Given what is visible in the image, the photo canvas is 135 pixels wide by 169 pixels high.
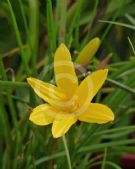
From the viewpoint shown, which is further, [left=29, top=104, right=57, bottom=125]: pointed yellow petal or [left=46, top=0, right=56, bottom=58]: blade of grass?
[left=46, top=0, right=56, bottom=58]: blade of grass

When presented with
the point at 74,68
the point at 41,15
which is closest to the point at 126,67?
the point at 74,68

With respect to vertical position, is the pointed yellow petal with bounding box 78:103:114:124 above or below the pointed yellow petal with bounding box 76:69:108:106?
below

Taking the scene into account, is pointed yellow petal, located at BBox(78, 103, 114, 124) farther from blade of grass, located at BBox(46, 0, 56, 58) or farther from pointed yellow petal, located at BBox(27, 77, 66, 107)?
blade of grass, located at BBox(46, 0, 56, 58)

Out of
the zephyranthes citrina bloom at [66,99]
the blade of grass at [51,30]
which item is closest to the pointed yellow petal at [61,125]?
the zephyranthes citrina bloom at [66,99]

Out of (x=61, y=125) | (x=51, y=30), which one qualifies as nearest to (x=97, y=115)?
(x=61, y=125)

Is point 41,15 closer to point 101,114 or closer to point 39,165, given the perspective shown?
point 39,165

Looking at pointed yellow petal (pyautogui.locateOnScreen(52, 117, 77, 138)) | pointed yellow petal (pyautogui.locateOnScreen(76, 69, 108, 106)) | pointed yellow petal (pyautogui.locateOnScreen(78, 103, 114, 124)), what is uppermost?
pointed yellow petal (pyautogui.locateOnScreen(76, 69, 108, 106))

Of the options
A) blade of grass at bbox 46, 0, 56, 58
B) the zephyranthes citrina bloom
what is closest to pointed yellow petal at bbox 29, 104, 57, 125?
the zephyranthes citrina bloom

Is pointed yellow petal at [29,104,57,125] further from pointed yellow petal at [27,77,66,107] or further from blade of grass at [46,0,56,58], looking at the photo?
blade of grass at [46,0,56,58]
